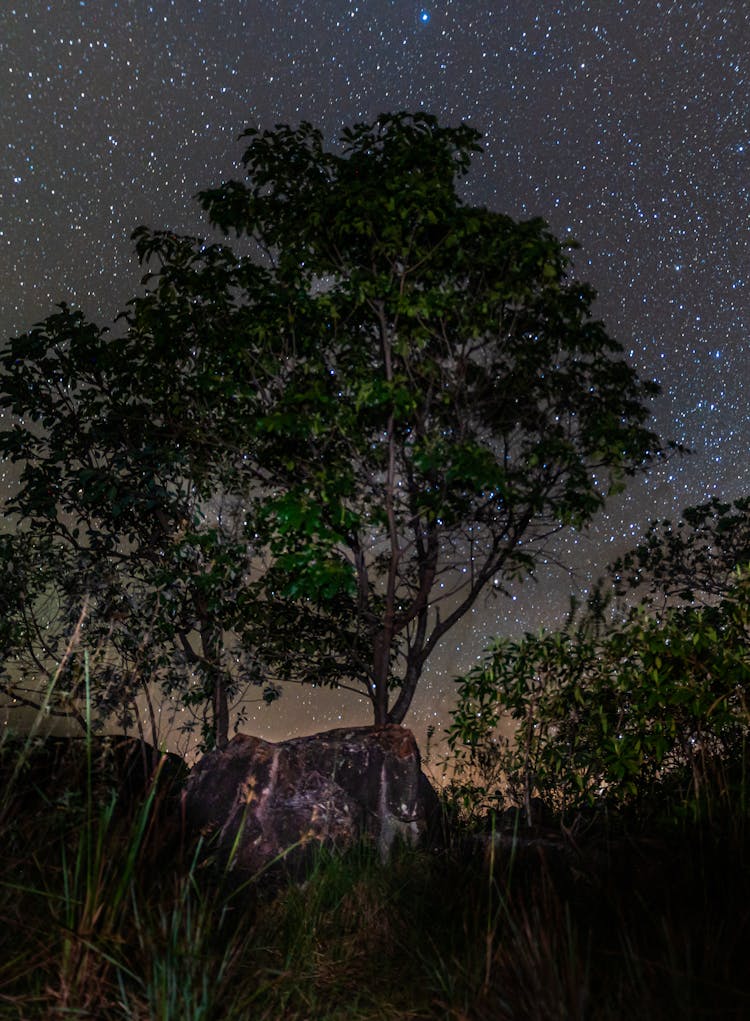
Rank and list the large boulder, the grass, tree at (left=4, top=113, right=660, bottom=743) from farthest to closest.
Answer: tree at (left=4, top=113, right=660, bottom=743), the large boulder, the grass

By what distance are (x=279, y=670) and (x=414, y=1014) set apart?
6.75 m

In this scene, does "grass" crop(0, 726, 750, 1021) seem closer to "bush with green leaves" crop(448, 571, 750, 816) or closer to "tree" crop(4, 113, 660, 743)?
"bush with green leaves" crop(448, 571, 750, 816)

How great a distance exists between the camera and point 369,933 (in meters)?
4.06

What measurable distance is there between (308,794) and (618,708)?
2.29 metres

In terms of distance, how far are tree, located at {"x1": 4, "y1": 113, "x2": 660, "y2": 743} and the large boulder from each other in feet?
5.21

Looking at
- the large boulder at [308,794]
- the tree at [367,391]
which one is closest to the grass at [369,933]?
the large boulder at [308,794]

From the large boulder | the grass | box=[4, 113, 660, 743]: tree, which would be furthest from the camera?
box=[4, 113, 660, 743]: tree

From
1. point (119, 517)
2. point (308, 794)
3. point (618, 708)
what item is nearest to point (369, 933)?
point (308, 794)

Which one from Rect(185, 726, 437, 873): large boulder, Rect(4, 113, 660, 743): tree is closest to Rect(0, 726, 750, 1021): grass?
Rect(185, 726, 437, 873): large boulder

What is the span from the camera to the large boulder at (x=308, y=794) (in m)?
5.54

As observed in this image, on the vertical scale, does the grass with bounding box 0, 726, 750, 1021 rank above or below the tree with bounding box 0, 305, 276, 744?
below

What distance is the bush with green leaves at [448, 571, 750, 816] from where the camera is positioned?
219 inches

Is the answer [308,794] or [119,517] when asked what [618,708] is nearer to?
[308,794]

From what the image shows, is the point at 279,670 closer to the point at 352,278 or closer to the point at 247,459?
the point at 247,459
